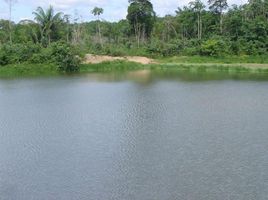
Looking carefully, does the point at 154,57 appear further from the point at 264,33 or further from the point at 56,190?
the point at 56,190

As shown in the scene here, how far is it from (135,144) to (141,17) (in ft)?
115

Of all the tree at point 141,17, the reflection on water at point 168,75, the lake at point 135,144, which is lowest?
the lake at point 135,144

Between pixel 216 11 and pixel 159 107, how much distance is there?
31.7 m

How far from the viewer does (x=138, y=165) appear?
11562 mm

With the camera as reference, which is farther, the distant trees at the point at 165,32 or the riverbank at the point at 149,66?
the distant trees at the point at 165,32

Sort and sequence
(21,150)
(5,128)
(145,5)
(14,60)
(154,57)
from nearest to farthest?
(21,150) < (5,128) < (14,60) < (154,57) < (145,5)

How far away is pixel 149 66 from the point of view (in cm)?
3956

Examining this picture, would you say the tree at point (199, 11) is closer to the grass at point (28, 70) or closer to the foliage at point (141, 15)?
the foliage at point (141, 15)

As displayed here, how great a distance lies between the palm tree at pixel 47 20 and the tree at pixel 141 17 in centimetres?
795

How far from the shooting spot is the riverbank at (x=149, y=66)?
119 ft

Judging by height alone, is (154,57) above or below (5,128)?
above

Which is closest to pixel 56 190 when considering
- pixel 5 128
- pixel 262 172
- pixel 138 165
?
pixel 138 165

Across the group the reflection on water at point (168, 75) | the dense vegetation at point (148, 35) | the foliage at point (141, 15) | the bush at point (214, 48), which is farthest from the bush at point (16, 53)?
the bush at point (214, 48)

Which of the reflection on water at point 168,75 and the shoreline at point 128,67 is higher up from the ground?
the shoreline at point 128,67
